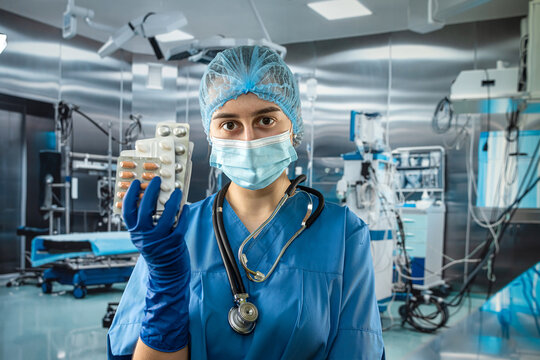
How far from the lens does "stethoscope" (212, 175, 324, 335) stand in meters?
1.06

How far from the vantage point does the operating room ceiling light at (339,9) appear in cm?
573

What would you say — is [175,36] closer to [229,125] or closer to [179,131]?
[229,125]

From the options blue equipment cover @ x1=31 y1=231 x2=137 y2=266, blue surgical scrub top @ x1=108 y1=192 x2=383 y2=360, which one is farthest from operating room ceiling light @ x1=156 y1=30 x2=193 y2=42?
blue surgical scrub top @ x1=108 y1=192 x2=383 y2=360

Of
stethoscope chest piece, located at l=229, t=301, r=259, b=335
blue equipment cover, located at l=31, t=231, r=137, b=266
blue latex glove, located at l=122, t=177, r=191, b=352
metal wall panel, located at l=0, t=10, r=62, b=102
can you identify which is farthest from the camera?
metal wall panel, located at l=0, t=10, r=62, b=102

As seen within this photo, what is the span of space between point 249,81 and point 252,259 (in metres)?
0.50

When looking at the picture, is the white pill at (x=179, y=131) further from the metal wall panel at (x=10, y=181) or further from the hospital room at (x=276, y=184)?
the metal wall panel at (x=10, y=181)

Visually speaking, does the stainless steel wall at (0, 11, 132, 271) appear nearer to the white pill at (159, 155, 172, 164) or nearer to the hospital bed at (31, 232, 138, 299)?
the hospital bed at (31, 232, 138, 299)

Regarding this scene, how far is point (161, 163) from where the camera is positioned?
0.98 meters

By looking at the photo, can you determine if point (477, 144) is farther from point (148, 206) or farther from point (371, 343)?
point (148, 206)

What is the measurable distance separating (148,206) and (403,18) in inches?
237

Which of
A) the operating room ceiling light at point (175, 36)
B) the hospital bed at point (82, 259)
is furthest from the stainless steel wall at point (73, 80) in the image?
the hospital bed at point (82, 259)

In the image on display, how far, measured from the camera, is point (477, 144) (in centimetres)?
589

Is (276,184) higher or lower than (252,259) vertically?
higher

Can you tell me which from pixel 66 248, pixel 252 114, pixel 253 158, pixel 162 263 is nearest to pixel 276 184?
pixel 253 158
